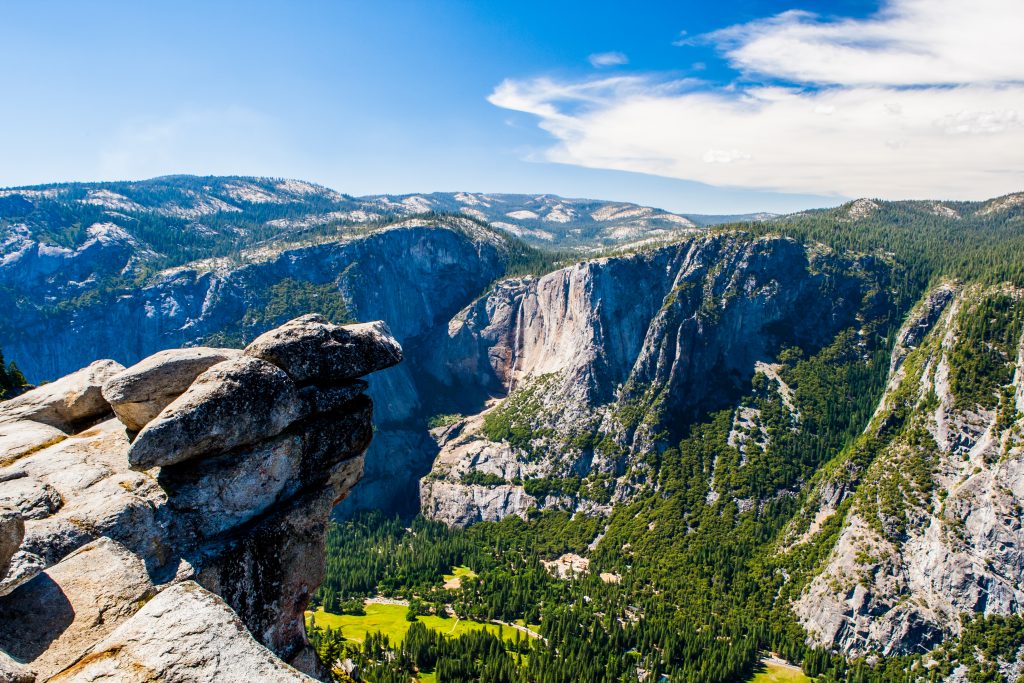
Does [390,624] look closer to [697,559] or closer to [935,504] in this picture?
[697,559]

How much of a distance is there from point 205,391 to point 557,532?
151 meters

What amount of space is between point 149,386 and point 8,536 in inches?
359

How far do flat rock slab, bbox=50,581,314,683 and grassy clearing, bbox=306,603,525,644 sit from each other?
108 metres

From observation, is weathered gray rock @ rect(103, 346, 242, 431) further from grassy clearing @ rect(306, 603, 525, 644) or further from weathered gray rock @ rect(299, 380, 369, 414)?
grassy clearing @ rect(306, 603, 525, 644)

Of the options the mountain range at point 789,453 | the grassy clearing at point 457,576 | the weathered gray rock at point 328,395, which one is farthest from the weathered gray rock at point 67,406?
the mountain range at point 789,453

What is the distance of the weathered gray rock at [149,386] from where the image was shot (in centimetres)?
2297

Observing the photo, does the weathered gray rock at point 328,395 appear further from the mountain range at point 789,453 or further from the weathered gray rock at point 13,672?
the mountain range at point 789,453

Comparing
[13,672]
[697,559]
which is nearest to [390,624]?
[697,559]

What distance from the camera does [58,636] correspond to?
14.9 m

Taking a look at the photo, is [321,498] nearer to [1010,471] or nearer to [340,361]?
[340,361]

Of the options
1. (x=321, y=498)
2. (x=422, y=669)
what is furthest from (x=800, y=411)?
(x=321, y=498)

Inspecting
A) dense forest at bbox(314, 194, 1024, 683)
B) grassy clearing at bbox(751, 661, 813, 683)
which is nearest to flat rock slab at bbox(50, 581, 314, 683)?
dense forest at bbox(314, 194, 1024, 683)

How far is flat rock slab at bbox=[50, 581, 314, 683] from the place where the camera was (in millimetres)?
10656

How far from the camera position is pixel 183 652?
11.1 meters
